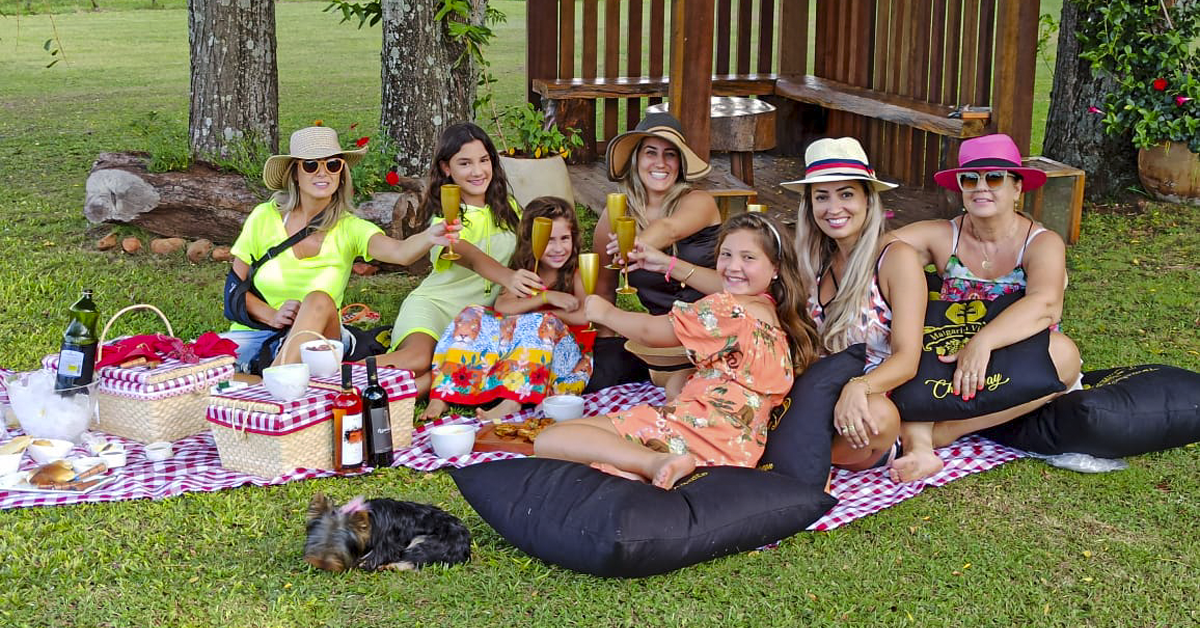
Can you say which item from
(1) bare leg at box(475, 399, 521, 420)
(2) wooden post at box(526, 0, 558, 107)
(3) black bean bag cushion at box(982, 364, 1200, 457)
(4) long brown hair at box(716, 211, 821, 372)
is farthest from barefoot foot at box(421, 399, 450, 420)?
(2) wooden post at box(526, 0, 558, 107)

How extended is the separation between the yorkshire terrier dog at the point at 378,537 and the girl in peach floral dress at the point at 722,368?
65 centimetres

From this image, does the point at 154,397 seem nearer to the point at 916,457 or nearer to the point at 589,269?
the point at 589,269

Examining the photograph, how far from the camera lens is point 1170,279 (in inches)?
291

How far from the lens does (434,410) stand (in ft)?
17.4

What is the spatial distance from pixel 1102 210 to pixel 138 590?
7.49m

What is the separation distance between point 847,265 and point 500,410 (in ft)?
5.48

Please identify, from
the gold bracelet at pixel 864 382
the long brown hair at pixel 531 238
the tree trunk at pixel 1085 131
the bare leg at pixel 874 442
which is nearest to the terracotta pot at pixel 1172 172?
the tree trunk at pixel 1085 131

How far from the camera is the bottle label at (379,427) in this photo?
4.57 metres

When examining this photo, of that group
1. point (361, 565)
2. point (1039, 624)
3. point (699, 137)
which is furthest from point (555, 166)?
point (1039, 624)

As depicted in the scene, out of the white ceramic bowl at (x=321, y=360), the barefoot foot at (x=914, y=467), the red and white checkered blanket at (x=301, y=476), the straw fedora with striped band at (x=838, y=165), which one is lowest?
the red and white checkered blanket at (x=301, y=476)

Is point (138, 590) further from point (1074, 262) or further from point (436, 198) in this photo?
point (1074, 262)

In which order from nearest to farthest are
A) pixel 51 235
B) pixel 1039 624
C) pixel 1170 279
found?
1. pixel 1039 624
2. pixel 1170 279
3. pixel 51 235

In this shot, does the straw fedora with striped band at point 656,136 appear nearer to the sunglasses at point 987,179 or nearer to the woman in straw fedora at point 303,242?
the woman in straw fedora at point 303,242

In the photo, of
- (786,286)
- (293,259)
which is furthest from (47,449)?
(786,286)
